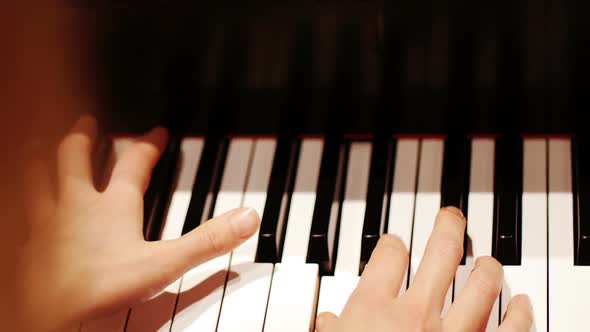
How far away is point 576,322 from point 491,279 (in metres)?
0.14

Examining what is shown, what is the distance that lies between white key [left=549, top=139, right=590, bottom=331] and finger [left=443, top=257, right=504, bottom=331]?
10 centimetres

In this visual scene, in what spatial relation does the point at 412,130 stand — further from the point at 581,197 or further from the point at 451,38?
the point at 581,197

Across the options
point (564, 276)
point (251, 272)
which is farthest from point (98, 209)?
point (564, 276)

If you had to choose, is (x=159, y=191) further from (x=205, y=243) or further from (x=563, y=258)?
(x=563, y=258)

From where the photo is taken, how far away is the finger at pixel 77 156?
55.2 inches

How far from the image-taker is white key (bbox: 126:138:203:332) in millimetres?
1269

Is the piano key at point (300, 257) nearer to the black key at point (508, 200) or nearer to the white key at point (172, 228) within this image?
the white key at point (172, 228)

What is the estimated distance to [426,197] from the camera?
53.8 inches

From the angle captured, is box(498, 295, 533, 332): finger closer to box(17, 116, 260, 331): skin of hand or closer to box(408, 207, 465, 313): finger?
box(408, 207, 465, 313): finger

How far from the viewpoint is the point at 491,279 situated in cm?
117

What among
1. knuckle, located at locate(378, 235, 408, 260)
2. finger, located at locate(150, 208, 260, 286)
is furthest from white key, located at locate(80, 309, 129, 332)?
knuckle, located at locate(378, 235, 408, 260)

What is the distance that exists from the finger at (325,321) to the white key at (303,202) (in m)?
0.13

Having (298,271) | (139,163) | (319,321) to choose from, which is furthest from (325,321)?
(139,163)

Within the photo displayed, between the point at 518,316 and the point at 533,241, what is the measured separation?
0.56ft
